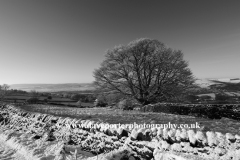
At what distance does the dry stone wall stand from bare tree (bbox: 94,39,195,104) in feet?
24.1

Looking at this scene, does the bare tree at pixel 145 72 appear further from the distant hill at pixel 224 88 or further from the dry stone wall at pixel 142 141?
the dry stone wall at pixel 142 141

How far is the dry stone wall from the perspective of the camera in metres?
2.29

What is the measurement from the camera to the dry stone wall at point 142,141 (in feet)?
7.52

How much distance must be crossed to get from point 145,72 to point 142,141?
9.61 m

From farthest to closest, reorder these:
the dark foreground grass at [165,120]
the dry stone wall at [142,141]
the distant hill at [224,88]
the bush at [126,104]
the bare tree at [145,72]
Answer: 1. the distant hill at [224,88]
2. the bush at [126,104]
3. the bare tree at [145,72]
4. the dark foreground grass at [165,120]
5. the dry stone wall at [142,141]

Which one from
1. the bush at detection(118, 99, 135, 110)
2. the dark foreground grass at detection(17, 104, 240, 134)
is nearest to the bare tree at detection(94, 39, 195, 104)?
the bush at detection(118, 99, 135, 110)

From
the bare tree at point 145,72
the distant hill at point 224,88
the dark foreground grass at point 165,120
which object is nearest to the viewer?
the dark foreground grass at point 165,120

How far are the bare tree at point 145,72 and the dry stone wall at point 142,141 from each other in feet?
24.1

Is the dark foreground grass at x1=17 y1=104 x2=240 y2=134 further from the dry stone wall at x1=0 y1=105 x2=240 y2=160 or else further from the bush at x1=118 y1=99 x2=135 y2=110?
the bush at x1=118 y1=99 x2=135 y2=110

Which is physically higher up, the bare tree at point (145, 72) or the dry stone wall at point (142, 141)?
the bare tree at point (145, 72)

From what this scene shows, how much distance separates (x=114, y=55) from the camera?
12109mm

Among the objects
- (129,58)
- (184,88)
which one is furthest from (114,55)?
(184,88)

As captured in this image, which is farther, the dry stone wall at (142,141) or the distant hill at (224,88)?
the distant hill at (224,88)

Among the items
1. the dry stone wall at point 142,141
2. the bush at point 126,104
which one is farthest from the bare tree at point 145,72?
the dry stone wall at point 142,141
